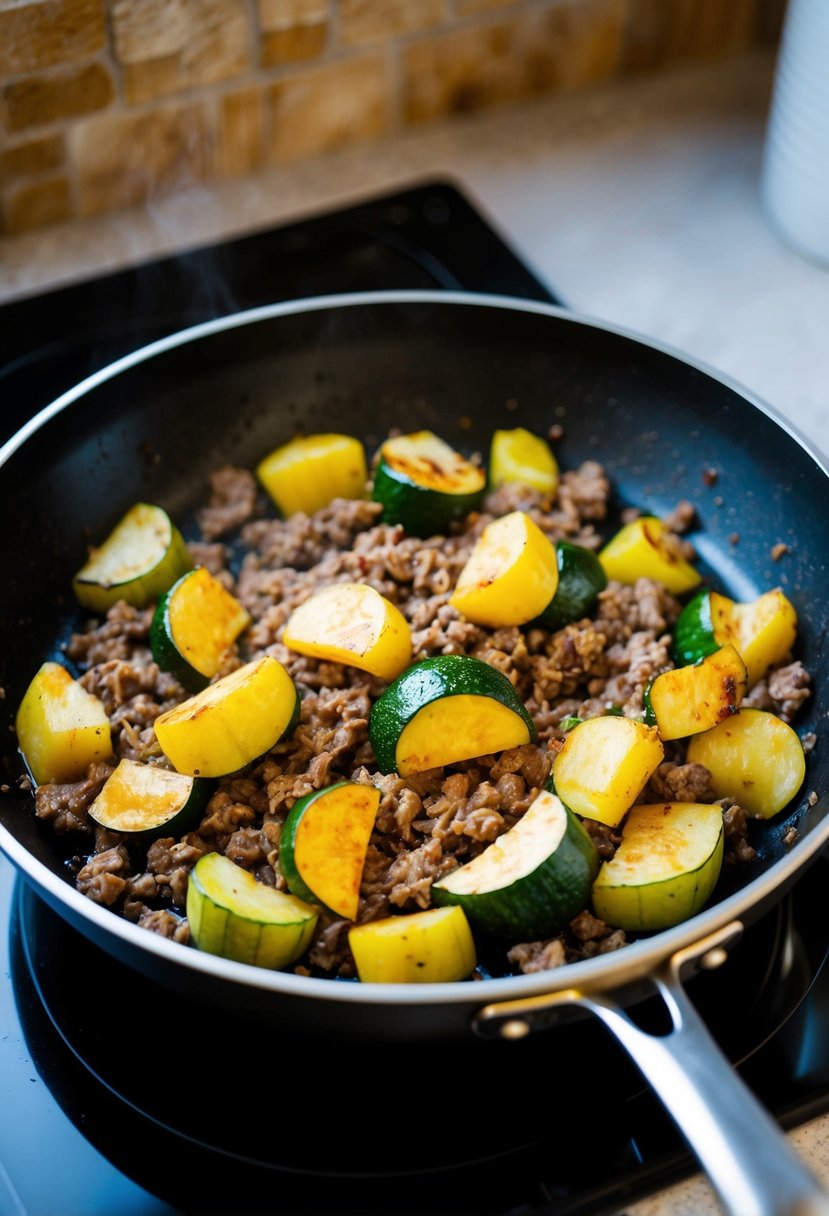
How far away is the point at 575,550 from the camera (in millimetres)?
1507

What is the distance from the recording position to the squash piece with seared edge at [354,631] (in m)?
1.38

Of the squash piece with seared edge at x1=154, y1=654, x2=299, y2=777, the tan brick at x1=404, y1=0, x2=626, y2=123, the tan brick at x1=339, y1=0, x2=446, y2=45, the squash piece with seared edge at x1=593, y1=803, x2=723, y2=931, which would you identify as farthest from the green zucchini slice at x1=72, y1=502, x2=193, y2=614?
the tan brick at x1=404, y1=0, x2=626, y2=123

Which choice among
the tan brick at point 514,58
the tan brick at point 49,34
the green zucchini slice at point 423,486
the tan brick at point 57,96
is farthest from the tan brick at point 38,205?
the green zucchini slice at point 423,486

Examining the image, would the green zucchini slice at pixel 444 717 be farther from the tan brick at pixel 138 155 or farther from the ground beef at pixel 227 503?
the tan brick at pixel 138 155

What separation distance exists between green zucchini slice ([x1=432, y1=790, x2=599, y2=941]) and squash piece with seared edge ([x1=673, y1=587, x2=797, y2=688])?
0.36 m

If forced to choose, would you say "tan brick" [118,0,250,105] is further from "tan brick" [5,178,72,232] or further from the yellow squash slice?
the yellow squash slice

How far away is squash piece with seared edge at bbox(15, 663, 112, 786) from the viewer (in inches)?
53.3

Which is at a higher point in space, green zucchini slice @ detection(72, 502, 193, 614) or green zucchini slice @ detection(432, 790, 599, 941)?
green zucchini slice @ detection(432, 790, 599, 941)

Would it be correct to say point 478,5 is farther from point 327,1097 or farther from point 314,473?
point 327,1097

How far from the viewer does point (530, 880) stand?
3.71 feet

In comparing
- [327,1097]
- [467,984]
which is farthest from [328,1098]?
[467,984]

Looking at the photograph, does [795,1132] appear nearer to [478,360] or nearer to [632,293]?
[478,360]

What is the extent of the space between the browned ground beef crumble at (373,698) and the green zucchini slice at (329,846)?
1.2 inches

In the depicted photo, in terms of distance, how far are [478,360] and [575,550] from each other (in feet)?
1.42
